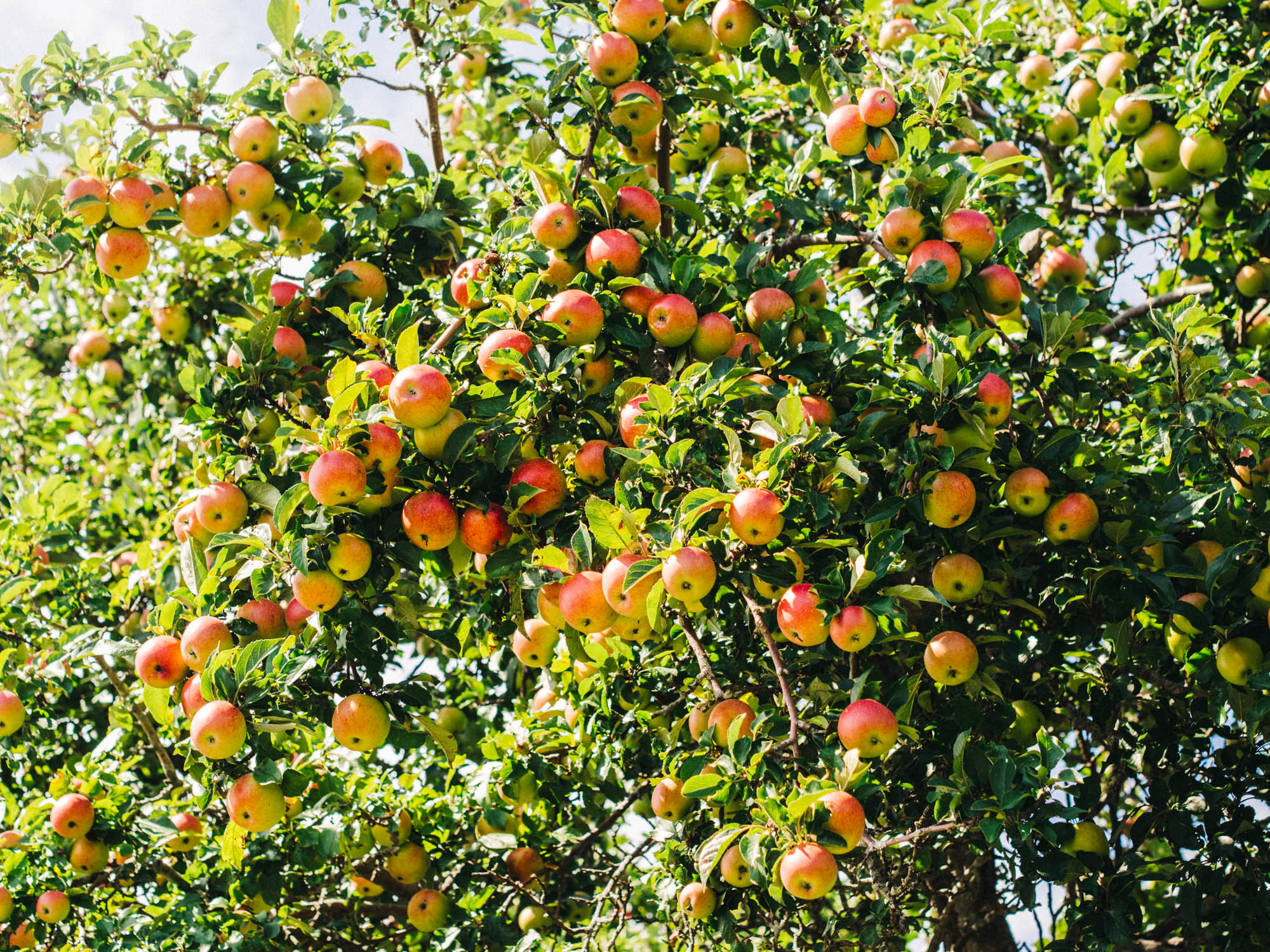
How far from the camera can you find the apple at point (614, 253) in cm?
293

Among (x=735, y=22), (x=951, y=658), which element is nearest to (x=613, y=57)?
(x=735, y=22)

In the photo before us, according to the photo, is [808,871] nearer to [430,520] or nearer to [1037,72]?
[430,520]

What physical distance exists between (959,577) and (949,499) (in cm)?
25

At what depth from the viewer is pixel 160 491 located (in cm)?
482

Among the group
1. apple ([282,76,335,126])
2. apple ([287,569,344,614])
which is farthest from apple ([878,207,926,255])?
apple ([282,76,335,126])

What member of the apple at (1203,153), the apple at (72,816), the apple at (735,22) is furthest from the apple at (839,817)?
the apple at (1203,153)

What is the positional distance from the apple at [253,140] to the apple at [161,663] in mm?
1617

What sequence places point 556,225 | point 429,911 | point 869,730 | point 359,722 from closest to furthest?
point 869,730, point 359,722, point 556,225, point 429,911

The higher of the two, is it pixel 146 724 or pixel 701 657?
pixel 701 657

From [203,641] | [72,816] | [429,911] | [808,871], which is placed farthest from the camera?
[429,911]

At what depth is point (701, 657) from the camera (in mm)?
2734

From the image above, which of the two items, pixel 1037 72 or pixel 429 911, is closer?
pixel 429 911

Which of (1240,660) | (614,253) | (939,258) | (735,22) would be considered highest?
(735,22)

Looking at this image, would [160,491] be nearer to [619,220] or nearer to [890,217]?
[619,220]
